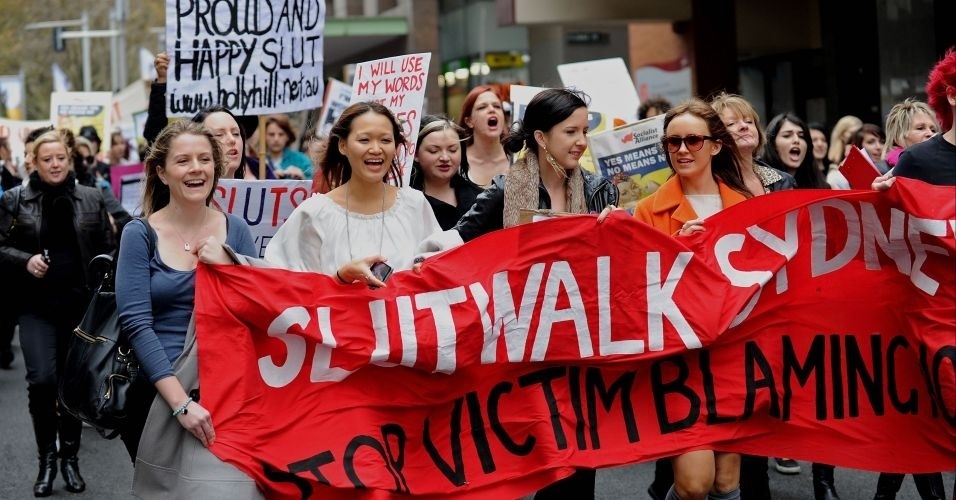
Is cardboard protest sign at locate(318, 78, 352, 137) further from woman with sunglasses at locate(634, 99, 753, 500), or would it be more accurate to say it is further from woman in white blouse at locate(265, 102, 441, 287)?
woman in white blouse at locate(265, 102, 441, 287)

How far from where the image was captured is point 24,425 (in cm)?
1073

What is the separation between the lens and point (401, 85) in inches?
326

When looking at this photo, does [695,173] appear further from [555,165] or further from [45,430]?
[45,430]

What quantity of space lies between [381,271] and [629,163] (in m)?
3.42

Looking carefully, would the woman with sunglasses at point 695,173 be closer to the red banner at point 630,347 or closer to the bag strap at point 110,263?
the red banner at point 630,347

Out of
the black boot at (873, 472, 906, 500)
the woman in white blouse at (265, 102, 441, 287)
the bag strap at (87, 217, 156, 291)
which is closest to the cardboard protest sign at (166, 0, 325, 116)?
the bag strap at (87, 217, 156, 291)

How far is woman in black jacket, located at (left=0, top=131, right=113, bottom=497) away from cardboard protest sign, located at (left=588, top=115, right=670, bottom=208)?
9.79 ft

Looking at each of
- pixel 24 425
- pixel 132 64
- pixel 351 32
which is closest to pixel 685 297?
pixel 24 425

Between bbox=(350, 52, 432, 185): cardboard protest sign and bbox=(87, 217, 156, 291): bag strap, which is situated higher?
bbox=(350, 52, 432, 185): cardboard protest sign

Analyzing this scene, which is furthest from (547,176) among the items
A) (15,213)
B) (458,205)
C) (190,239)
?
(15,213)

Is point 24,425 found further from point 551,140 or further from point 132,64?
point 132,64

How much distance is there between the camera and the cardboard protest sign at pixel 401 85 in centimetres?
799

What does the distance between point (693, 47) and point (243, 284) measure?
15181mm

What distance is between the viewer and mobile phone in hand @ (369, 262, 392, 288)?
5.24m
